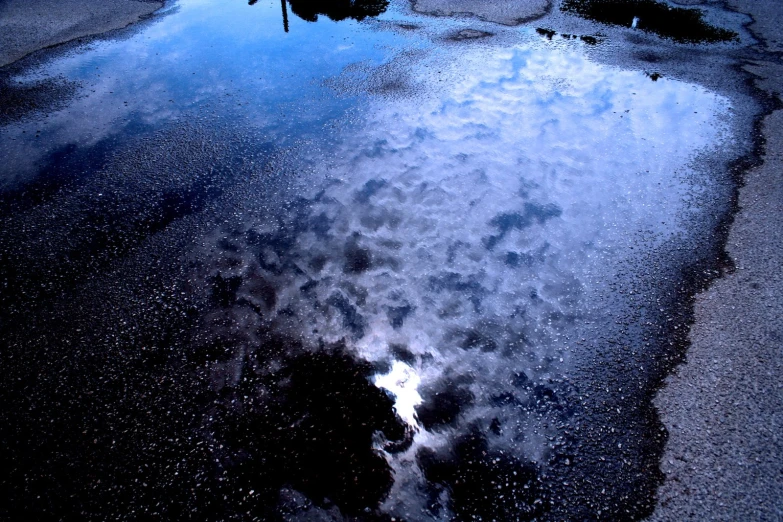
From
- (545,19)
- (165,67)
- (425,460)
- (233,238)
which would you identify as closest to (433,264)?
(425,460)

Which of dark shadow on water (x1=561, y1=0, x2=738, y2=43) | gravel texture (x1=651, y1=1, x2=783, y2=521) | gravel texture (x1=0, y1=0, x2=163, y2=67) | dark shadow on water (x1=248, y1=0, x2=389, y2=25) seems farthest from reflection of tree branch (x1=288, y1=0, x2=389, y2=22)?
gravel texture (x1=651, y1=1, x2=783, y2=521)

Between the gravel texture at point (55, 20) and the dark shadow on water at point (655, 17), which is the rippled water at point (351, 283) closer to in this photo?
the gravel texture at point (55, 20)

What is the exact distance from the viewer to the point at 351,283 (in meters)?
4.16

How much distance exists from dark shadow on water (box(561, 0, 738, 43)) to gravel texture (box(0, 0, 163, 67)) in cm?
979

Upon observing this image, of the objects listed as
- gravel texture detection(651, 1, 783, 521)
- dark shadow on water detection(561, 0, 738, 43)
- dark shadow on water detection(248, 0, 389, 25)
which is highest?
dark shadow on water detection(248, 0, 389, 25)

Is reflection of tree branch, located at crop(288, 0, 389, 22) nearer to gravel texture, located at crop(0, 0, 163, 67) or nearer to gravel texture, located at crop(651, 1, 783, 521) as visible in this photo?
gravel texture, located at crop(0, 0, 163, 67)

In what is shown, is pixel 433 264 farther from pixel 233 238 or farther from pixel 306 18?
pixel 306 18

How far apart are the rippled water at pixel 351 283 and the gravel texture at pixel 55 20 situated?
1.19 m

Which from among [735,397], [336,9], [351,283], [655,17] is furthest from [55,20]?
[735,397]

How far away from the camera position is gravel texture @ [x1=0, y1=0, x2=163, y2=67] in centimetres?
810

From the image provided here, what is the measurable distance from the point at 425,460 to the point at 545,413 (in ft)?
3.26

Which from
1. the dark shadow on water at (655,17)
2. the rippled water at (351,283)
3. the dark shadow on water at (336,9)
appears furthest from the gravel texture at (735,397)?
the dark shadow on water at (336,9)

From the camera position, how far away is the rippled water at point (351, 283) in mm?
2906

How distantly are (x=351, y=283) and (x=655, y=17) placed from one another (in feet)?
30.3
